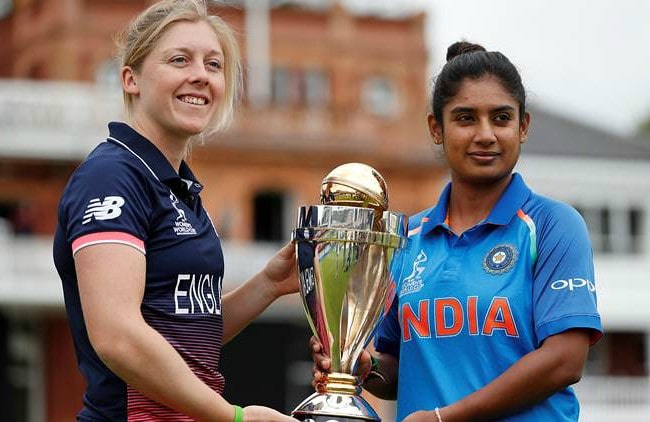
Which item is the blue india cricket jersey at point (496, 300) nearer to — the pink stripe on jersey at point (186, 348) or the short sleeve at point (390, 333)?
the short sleeve at point (390, 333)

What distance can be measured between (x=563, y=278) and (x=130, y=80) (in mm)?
1180

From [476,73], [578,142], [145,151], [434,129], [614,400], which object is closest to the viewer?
[145,151]

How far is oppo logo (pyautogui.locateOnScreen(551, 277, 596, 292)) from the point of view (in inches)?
153

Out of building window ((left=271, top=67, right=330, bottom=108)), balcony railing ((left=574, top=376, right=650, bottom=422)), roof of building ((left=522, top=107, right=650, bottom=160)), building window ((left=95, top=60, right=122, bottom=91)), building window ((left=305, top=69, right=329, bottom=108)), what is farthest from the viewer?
roof of building ((left=522, top=107, right=650, bottom=160))

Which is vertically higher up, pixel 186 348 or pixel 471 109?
pixel 471 109

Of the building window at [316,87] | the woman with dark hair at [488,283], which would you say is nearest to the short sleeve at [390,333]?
the woman with dark hair at [488,283]

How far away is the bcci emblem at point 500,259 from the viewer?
157 inches

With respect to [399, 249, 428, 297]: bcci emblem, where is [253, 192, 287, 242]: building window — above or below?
above

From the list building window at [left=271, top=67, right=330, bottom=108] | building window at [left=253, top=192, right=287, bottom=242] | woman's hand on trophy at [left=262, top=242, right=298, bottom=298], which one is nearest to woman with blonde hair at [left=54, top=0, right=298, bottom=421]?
woman's hand on trophy at [left=262, top=242, right=298, bottom=298]

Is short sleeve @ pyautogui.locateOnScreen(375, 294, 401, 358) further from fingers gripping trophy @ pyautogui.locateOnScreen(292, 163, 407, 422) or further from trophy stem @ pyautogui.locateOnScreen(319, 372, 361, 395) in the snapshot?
trophy stem @ pyautogui.locateOnScreen(319, 372, 361, 395)

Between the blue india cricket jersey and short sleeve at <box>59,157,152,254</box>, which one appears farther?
the blue india cricket jersey

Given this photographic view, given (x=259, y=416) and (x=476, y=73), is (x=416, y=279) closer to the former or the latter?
(x=476, y=73)

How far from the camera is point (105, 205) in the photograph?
364cm

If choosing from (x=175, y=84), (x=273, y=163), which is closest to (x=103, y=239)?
(x=175, y=84)
